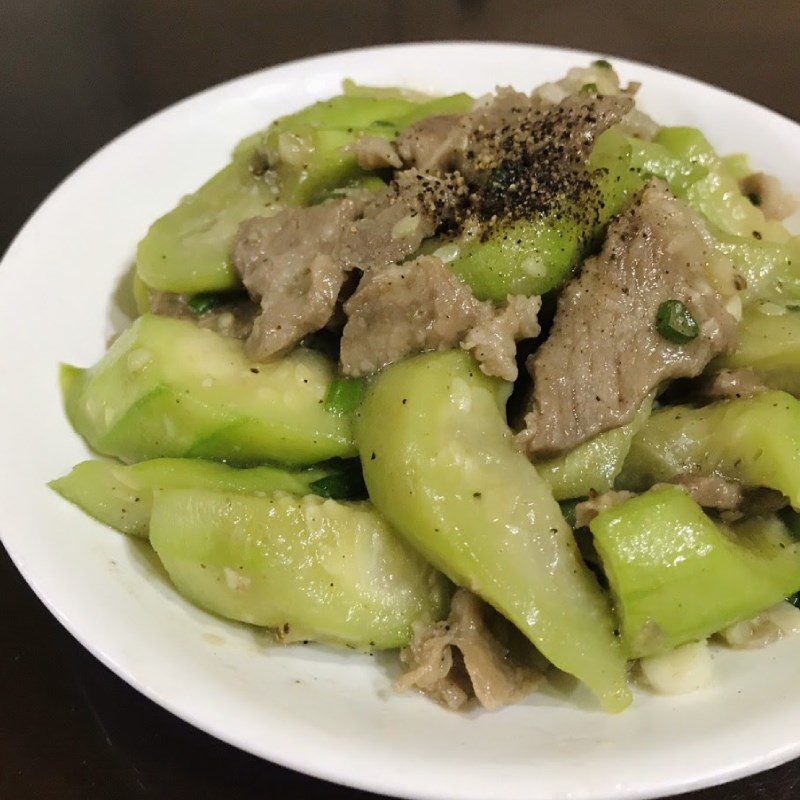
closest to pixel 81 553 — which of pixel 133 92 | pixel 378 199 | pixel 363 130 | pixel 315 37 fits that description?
pixel 378 199

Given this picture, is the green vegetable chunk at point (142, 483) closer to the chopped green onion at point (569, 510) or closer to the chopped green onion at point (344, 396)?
the chopped green onion at point (344, 396)

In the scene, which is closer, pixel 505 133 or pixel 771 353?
pixel 771 353

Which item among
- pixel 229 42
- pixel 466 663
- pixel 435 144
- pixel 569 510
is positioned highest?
pixel 229 42

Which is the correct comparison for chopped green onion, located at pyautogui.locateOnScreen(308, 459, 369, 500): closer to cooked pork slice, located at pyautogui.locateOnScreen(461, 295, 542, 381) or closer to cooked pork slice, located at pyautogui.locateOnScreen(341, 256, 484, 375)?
cooked pork slice, located at pyautogui.locateOnScreen(341, 256, 484, 375)

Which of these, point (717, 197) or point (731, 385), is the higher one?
point (717, 197)

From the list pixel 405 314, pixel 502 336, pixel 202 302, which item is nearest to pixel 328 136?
pixel 202 302

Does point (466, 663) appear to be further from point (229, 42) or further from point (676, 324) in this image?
point (229, 42)

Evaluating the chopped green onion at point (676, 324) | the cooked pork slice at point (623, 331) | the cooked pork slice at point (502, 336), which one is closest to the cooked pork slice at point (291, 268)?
→ the cooked pork slice at point (502, 336)
